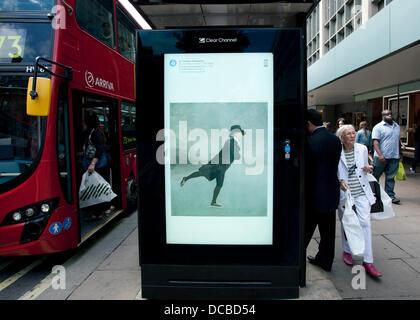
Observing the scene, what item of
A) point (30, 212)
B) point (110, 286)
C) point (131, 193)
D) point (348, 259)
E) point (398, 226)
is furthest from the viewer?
point (131, 193)

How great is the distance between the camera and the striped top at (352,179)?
365cm

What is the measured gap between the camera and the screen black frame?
2.91 meters

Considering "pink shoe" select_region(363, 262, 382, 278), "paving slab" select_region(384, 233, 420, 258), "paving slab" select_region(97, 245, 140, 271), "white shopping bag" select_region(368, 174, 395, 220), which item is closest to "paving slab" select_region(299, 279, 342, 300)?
"pink shoe" select_region(363, 262, 382, 278)

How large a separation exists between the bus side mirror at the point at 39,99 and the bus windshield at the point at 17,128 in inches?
18.2

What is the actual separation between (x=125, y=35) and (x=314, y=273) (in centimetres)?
575

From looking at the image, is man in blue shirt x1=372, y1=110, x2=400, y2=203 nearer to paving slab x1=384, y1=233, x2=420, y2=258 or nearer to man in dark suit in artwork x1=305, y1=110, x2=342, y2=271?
paving slab x1=384, y1=233, x2=420, y2=258

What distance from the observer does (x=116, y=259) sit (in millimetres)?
4246

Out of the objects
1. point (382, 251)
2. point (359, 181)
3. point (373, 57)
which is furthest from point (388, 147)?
point (373, 57)

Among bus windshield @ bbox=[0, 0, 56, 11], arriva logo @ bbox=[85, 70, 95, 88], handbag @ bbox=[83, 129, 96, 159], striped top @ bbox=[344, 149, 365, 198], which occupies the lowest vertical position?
striped top @ bbox=[344, 149, 365, 198]

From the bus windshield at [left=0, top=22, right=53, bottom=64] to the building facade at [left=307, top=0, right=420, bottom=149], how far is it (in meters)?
3.90

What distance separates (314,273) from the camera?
366 centimetres

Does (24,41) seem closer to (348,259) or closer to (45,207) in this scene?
(45,207)

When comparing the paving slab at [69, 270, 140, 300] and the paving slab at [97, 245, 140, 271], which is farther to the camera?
the paving slab at [97, 245, 140, 271]

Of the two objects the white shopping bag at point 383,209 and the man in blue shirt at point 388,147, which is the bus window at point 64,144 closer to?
the white shopping bag at point 383,209
